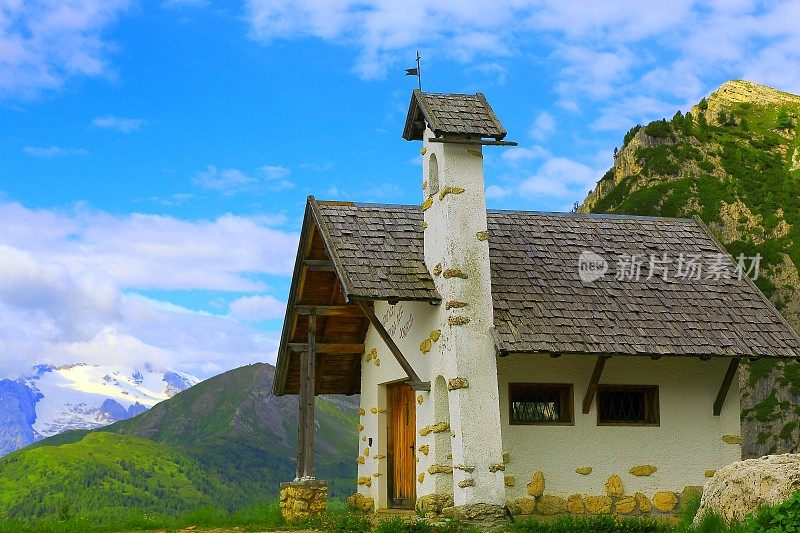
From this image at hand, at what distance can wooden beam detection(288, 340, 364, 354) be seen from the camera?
18.0 m

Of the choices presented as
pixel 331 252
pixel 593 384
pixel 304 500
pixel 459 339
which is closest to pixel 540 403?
pixel 593 384

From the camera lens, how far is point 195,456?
113m

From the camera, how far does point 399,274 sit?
1520 cm

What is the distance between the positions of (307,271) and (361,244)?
2047 mm

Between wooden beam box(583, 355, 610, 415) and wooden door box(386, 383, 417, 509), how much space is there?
2.86 m

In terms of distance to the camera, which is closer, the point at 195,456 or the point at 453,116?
the point at 453,116

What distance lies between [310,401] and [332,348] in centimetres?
197

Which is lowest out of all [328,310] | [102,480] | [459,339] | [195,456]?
[102,480]

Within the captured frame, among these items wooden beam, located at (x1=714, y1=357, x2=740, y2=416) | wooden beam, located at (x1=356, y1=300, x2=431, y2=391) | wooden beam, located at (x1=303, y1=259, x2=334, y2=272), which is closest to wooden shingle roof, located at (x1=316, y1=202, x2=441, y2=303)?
wooden beam, located at (x1=356, y1=300, x2=431, y2=391)

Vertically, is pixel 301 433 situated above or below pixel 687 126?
below

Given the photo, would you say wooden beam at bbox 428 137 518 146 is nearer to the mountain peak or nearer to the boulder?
the boulder

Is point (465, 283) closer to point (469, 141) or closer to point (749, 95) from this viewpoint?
point (469, 141)

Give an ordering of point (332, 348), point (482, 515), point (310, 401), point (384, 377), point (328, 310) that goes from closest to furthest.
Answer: point (482, 515) → point (310, 401) → point (328, 310) → point (384, 377) → point (332, 348)

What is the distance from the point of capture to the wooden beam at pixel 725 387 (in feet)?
52.2
